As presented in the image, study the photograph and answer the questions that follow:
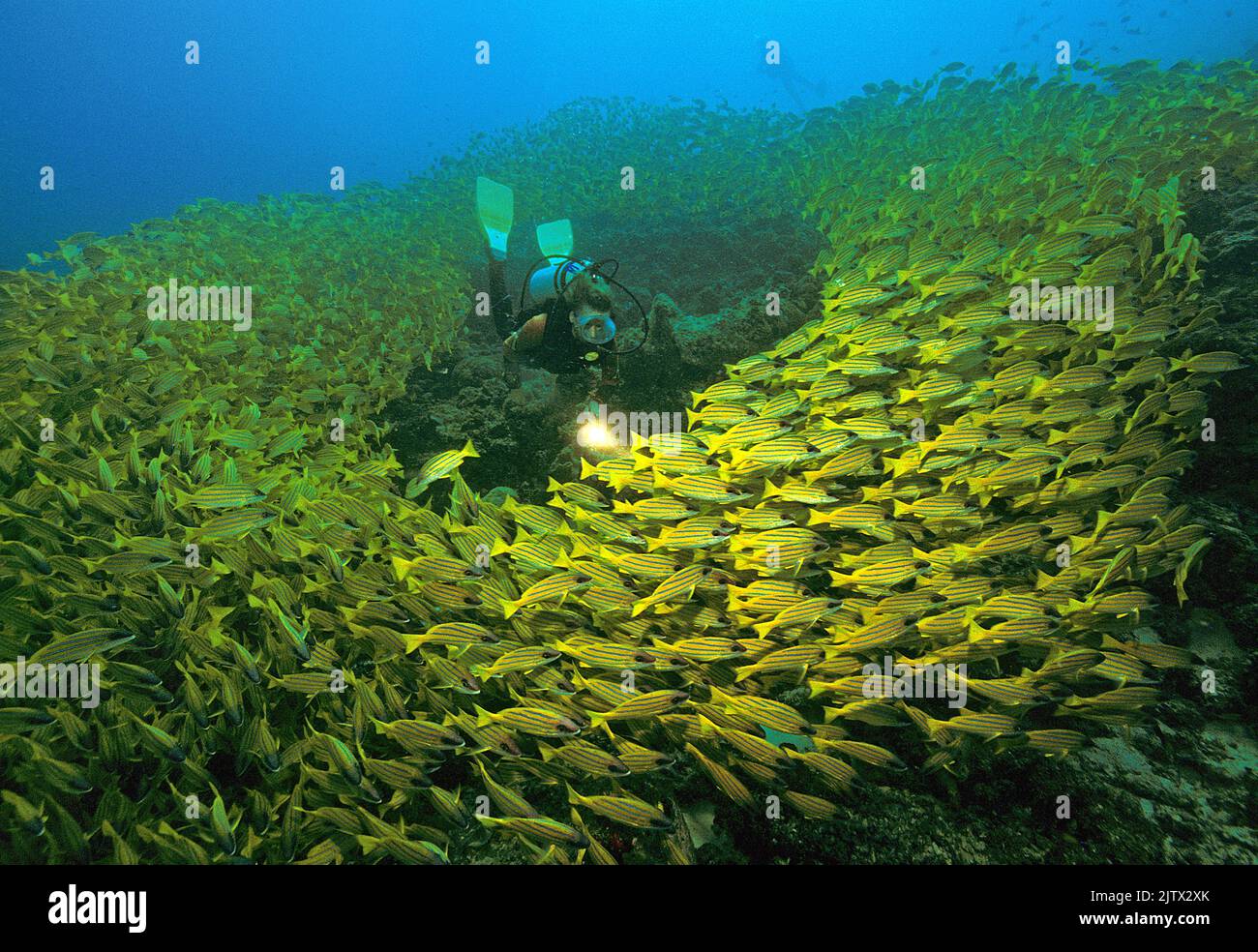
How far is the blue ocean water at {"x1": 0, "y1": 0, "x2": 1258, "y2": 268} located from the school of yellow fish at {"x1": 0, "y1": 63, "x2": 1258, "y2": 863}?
50.3 metres

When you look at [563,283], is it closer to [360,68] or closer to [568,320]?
[568,320]

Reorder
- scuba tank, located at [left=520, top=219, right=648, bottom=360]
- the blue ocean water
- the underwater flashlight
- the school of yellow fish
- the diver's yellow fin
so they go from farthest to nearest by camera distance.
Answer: the blue ocean water → the diver's yellow fin → the underwater flashlight → scuba tank, located at [left=520, top=219, right=648, bottom=360] → the school of yellow fish

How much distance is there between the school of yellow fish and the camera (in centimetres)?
250

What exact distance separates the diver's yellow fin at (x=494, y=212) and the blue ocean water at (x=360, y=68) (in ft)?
153

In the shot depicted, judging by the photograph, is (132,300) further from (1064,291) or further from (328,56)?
(328,56)

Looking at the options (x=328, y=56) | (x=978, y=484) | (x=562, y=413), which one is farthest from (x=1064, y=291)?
(x=328, y=56)

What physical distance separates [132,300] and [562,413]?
16.8 ft

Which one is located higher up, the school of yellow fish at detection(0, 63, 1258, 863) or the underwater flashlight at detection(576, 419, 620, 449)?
the underwater flashlight at detection(576, 419, 620, 449)

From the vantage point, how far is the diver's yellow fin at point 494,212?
23.0 feet

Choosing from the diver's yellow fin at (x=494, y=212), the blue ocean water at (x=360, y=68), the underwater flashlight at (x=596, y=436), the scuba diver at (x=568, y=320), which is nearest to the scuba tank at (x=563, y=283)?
the scuba diver at (x=568, y=320)

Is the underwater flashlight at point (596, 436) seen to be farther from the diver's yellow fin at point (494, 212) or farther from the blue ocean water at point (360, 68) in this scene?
the blue ocean water at point (360, 68)

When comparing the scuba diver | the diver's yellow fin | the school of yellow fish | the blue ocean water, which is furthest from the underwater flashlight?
the blue ocean water

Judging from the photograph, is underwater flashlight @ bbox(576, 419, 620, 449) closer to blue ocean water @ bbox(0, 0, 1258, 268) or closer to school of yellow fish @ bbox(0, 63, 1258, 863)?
school of yellow fish @ bbox(0, 63, 1258, 863)

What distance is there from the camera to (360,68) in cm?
9069
